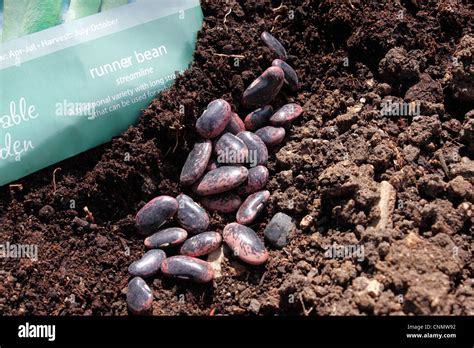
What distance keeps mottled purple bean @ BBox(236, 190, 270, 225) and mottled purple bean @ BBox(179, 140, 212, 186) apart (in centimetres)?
32

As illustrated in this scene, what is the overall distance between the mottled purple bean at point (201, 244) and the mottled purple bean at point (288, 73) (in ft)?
3.53

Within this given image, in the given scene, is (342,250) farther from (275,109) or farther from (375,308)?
(275,109)

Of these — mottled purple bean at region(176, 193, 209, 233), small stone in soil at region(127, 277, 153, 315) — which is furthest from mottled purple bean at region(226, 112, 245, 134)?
small stone in soil at region(127, 277, 153, 315)

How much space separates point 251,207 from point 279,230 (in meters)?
0.21

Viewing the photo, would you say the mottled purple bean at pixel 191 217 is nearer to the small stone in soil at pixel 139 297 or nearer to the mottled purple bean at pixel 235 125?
the small stone in soil at pixel 139 297

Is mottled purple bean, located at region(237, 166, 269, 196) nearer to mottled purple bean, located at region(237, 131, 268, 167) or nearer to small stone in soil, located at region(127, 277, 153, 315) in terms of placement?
mottled purple bean, located at region(237, 131, 268, 167)

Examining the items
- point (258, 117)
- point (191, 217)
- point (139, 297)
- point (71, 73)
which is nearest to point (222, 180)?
point (191, 217)

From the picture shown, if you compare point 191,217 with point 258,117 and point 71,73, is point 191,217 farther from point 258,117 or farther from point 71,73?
point 71,73

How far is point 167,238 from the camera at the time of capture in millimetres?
3521

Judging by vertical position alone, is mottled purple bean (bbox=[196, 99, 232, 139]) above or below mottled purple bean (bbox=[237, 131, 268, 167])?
above

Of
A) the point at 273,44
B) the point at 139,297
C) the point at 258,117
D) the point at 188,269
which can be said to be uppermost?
the point at 273,44

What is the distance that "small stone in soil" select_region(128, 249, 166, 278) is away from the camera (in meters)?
3.45

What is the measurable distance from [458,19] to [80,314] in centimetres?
285
